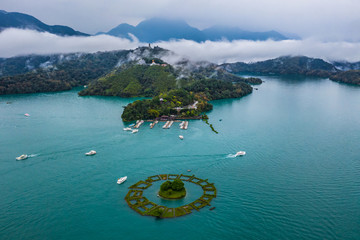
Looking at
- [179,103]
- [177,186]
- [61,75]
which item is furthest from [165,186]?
[61,75]

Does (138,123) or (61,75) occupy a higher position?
(61,75)

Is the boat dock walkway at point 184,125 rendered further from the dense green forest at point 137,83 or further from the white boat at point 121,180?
the dense green forest at point 137,83

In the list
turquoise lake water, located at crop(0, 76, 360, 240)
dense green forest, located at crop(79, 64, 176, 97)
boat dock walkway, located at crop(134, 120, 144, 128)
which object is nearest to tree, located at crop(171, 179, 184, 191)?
turquoise lake water, located at crop(0, 76, 360, 240)

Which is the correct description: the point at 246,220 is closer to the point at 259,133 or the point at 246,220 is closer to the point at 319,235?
the point at 319,235

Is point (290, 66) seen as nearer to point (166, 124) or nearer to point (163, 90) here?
point (163, 90)

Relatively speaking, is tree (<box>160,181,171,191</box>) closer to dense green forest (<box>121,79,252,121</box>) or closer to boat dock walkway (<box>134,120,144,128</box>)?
boat dock walkway (<box>134,120,144,128</box>)

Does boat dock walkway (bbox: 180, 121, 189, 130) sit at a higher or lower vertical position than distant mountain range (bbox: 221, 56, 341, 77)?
lower
